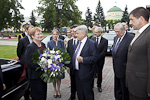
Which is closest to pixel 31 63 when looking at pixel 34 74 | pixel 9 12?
pixel 34 74

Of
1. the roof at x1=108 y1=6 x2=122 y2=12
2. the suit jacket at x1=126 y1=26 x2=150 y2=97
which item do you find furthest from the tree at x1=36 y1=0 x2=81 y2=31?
the roof at x1=108 y1=6 x2=122 y2=12

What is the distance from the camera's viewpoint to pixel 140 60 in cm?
255

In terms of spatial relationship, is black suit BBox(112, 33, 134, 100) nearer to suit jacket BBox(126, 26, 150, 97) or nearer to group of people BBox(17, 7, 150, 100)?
group of people BBox(17, 7, 150, 100)

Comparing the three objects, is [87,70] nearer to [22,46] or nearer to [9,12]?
[22,46]

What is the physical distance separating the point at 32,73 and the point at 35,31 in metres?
1.01

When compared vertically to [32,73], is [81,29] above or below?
above

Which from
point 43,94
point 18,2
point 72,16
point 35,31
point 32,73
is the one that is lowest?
point 43,94

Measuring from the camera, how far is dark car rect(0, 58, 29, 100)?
3.27m

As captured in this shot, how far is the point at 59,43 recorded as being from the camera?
5.27 metres

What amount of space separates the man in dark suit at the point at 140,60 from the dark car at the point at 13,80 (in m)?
2.49

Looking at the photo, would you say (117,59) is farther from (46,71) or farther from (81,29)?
(46,71)

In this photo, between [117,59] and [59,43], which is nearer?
[117,59]

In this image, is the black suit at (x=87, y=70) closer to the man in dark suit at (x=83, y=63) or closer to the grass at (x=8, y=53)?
the man in dark suit at (x=83, y=63)

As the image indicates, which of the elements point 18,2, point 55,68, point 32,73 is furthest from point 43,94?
point 18,2
